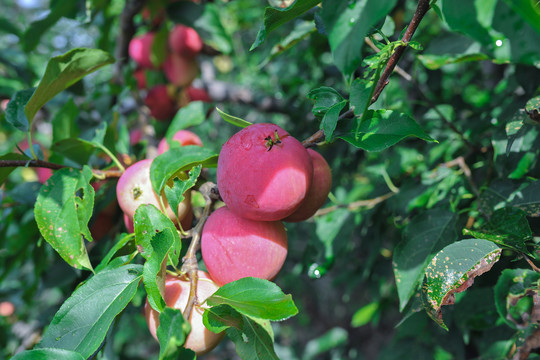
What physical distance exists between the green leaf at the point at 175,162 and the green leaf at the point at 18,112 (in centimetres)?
25

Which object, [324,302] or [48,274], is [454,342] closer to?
[48,274]

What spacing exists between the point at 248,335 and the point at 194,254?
0.41 feet

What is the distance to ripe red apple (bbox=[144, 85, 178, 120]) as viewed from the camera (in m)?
1.27

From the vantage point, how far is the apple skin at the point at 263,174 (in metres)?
0.46

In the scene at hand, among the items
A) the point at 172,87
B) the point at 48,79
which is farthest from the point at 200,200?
the point at 172,87

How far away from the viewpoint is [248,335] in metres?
0.46

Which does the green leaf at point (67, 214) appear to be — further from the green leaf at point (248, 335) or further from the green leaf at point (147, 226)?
the green leaf at point (248, 335)

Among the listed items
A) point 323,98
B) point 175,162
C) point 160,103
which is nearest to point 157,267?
point 175,162

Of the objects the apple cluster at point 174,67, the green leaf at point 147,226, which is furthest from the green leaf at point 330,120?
the apple cluster at point 174,67

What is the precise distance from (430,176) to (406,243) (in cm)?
22

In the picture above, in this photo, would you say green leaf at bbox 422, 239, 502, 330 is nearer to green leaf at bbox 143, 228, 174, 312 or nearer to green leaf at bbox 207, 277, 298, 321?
green leaf at bbox 207, 277, 298, 321

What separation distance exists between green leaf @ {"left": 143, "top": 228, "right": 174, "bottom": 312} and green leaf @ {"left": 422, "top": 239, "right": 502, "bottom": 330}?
0.29 meters

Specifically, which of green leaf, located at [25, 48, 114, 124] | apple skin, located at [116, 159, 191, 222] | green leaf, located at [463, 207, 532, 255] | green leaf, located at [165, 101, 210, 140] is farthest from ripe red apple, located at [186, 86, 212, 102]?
green leaf, located at [463, 207, 532, 255]

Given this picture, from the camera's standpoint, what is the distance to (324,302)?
101 inches
